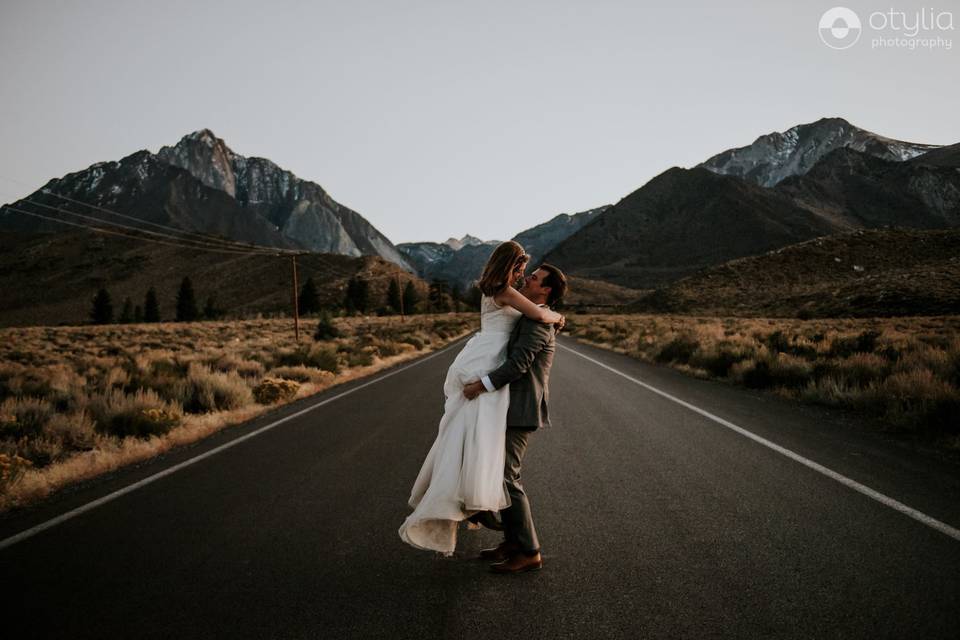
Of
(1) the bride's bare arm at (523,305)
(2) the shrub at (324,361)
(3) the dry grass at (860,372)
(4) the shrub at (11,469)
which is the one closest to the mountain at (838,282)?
(3) the dry grass at (860,372)

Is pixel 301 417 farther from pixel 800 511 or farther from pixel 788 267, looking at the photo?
pixel 788 267

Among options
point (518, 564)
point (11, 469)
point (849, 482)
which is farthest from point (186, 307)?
point (849, 482)

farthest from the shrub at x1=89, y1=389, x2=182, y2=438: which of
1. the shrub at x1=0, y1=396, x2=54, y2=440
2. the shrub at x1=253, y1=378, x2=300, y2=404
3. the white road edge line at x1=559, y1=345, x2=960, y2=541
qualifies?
the white road edge line at x1=559, y1=345, x2=960, y2=541

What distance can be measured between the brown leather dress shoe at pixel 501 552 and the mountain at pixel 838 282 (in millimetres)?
40698

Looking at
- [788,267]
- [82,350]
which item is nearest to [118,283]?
[82,350]

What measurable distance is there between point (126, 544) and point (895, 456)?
7.51 m

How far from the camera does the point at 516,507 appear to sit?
344 cm

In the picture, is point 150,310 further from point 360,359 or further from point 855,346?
point 855,346

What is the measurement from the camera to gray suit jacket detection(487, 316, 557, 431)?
3305 millimetres

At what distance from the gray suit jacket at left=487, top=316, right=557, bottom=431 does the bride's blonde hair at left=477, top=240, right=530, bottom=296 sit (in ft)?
0.94

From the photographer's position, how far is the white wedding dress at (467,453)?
3283 millimetres

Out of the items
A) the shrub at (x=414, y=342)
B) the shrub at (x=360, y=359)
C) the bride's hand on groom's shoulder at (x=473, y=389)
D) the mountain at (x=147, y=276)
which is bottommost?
the shrub at (x=414, y=342)

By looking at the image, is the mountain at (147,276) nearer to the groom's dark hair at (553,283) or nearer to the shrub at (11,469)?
the shrub at (11,469)

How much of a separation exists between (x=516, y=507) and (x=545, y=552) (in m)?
0.50
